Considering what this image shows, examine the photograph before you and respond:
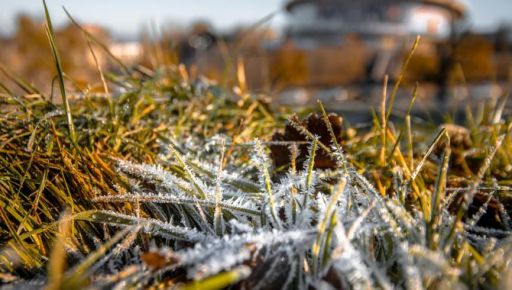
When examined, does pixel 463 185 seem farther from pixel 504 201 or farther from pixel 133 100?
pixel 133 100

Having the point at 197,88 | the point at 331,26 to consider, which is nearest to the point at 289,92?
the point at 197,88

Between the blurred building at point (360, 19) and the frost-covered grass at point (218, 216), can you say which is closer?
the frost-covered grass at point (218, 216)

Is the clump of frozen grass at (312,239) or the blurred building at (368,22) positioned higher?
the clump of frozen grass at (312,239)

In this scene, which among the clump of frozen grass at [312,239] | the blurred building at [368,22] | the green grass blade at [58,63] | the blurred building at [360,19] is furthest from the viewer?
the blurred building at [360,19]

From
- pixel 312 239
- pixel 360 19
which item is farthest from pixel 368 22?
pixel 312 239

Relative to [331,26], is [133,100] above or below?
above

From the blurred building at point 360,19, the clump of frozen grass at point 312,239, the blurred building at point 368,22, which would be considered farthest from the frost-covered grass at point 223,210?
the blurred building at point 360,19

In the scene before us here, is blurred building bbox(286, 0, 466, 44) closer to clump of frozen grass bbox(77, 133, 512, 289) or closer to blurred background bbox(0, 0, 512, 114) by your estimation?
blurred background bbox(0, 0, 512, 114)

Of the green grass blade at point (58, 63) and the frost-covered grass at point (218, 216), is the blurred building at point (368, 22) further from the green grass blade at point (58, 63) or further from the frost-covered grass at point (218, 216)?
the green grass blade at point (58, 63)
